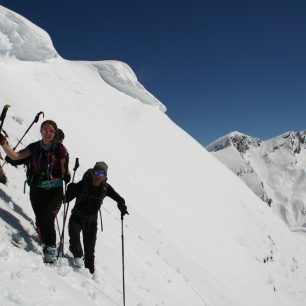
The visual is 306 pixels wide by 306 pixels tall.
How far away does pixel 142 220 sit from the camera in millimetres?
19656

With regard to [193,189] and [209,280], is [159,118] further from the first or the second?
[209,280]

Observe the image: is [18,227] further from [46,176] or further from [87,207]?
[87,207]

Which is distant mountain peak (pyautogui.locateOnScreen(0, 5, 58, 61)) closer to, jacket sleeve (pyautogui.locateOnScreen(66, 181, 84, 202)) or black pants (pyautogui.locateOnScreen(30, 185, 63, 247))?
jacket sleeve (pyautogui.locateOnScreen(66, 181, 84, 202))

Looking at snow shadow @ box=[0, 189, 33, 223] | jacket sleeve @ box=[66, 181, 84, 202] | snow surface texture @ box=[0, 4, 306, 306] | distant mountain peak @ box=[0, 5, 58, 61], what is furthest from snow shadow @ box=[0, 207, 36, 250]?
distant mountain peak @ box=[0, 5, 58, 61]

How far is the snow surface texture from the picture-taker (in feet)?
23.8

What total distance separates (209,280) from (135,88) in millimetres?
25227

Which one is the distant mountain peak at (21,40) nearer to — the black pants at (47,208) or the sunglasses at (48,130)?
the sunglasses at (48,130)

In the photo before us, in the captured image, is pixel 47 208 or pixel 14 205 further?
pixel 14 205

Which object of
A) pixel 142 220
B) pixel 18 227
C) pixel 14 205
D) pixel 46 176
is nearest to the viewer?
pixel 46 176

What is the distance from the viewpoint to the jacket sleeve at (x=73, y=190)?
313 inches

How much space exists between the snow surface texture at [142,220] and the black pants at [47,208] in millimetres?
425

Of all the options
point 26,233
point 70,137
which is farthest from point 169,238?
point 26,233

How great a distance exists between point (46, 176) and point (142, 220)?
41.9ft

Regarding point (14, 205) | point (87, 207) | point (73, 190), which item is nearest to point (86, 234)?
→ point (87, 207)
